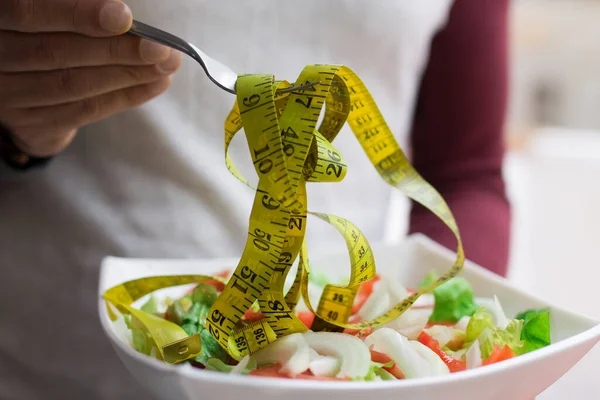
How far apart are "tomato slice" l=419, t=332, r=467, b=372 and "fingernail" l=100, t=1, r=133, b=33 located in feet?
1.29

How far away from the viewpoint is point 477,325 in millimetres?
617

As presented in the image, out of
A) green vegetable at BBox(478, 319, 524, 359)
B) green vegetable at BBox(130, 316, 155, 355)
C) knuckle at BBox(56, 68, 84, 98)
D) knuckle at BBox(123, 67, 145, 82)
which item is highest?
knuckle at BBox(123, 67, 145, 82)

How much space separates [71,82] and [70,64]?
0.03 meters

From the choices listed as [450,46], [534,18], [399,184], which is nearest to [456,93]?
[450,46]

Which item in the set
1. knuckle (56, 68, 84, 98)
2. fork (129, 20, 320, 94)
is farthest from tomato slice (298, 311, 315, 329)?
knuckle (56, 68, 84, 98)

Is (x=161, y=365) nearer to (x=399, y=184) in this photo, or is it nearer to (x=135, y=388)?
(x=399, y=184)

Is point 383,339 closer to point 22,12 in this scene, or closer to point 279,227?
point 279,227

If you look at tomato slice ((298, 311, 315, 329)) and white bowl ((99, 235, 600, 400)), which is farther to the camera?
tomato slice ((298, 311, 315, 329))

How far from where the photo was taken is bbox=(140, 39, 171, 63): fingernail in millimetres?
627

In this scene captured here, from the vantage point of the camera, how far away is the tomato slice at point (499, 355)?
54cm

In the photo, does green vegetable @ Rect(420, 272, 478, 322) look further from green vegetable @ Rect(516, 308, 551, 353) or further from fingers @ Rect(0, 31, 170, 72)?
fingers @ Rect(0, 31, 170, 72)

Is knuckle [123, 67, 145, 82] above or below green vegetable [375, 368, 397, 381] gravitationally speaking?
above

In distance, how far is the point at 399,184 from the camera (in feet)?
2.26

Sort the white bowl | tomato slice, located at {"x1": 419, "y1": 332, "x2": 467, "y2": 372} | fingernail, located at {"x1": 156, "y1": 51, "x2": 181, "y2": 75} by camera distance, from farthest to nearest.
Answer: fingernail, located at {"x1": 156, "y1": 51, "x2": 181, "y2": 75}, tomato slice, located at {"x1": 419, "y1": 332, "x2": 467, "y2": 372}, the white bowl
